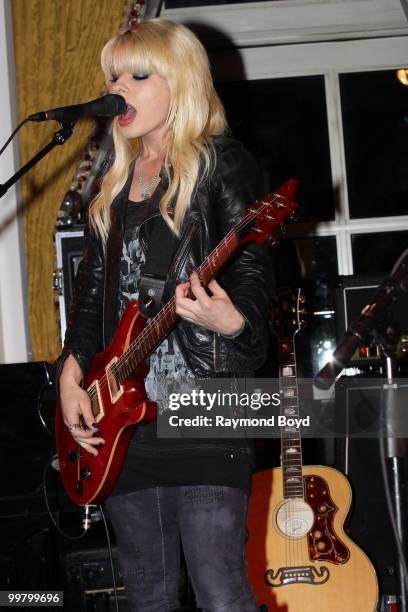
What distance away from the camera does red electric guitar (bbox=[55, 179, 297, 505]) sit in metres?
1.78

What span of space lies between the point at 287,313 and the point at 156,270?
4.63 ft

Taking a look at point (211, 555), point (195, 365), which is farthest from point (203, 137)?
point (211, 555)

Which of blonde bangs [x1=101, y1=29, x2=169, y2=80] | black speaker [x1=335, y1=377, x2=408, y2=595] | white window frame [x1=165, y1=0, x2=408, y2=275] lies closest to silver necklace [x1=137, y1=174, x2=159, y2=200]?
blonde bangs [x1=101, y1=29, x2=169, y2=80]

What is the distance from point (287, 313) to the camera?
3.22m

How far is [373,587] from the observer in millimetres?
3025

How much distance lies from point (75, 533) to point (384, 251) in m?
2.32

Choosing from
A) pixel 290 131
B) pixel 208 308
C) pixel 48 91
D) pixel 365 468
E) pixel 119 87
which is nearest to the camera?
pixel 208 308

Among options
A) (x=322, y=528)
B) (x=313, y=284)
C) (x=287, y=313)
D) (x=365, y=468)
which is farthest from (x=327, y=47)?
(x=322, y=528)

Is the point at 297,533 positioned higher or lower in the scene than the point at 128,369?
lower

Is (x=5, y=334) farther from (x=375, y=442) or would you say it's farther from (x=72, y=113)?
(x=72, y=113)

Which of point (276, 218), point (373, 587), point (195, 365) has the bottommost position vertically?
point (373, 587)

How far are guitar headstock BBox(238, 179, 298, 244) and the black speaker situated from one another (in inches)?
65.9

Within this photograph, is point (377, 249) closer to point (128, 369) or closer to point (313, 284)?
point (313, 284)

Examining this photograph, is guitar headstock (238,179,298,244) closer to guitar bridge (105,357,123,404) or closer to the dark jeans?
guitar bridge (105,357,123,404)
